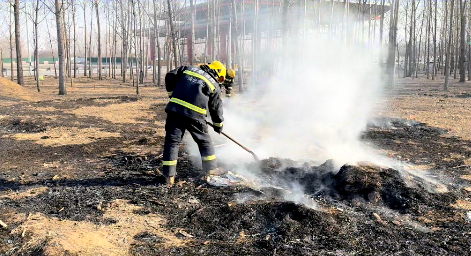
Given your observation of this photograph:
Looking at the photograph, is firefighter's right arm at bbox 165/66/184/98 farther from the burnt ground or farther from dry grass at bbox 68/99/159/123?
dry grass at bbox 68/99/159/123

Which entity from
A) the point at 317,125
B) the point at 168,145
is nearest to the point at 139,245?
the point at 168,145

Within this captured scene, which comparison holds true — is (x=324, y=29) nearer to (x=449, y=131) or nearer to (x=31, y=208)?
(x=449, y=131)

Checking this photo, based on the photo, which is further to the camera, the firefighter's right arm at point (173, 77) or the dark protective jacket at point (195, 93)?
the firefighter's right arm at point (173, 77)

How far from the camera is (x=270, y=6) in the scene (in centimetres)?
2891

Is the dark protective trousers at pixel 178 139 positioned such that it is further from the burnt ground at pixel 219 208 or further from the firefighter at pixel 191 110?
the burnt ground at pixel 219 208

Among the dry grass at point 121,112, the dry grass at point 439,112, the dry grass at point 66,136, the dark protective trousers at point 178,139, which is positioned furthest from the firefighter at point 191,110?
the dry grass at point 439,112

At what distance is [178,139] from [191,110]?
45 centimetres

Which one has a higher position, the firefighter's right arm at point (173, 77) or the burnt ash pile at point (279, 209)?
the firefighter's right arm at point (173, 77)

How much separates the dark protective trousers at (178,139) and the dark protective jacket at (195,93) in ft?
0.37

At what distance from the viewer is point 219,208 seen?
407cm

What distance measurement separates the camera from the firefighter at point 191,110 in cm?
505

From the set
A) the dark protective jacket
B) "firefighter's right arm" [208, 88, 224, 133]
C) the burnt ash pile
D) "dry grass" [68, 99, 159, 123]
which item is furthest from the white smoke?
"dry grass" [68, 99, 159, 123]

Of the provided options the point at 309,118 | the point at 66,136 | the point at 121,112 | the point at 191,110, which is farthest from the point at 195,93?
the point at 121,112

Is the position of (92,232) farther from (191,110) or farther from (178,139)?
(191,110)
